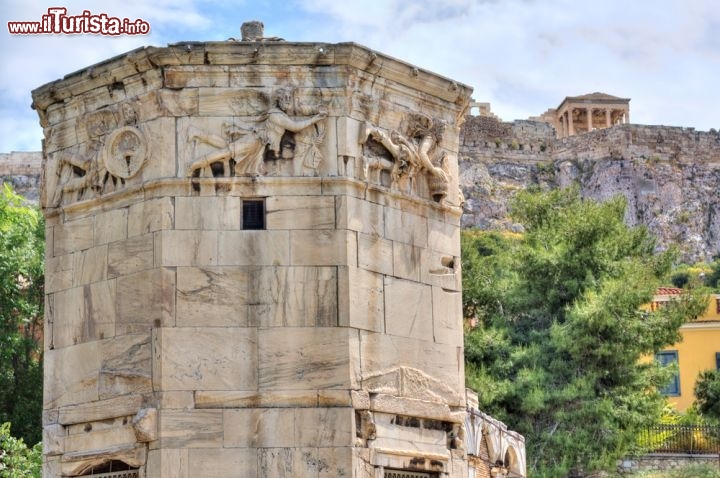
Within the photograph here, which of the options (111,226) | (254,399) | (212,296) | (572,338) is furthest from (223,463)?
(572,338)

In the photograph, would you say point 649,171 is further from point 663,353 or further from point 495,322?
point 495,322

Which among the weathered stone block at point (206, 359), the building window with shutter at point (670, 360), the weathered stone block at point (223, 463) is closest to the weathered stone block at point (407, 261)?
the weathered stone block at point (206, 359)

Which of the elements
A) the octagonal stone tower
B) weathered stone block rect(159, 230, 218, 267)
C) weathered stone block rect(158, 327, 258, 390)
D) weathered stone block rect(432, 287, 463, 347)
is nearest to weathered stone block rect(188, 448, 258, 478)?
the octagonal stone tower

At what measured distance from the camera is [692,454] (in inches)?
1337

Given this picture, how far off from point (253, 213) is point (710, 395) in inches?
933

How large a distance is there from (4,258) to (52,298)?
1674cm

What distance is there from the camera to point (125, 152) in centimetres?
1165

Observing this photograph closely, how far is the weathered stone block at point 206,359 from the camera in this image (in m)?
11.0

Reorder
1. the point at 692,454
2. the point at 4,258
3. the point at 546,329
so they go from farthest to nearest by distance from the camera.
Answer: the point at 692,454
the point at 546,329
the point at 4,258

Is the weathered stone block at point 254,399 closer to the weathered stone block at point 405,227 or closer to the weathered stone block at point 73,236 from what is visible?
the weathered stone block at point 405,227

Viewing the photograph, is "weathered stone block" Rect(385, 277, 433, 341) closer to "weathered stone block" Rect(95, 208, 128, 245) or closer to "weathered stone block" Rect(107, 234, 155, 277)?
"weathered stone block" Rect(107, 234, 155, 277)

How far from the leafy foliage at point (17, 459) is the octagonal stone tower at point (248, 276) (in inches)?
393

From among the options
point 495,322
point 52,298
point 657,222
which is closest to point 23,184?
point 657,222

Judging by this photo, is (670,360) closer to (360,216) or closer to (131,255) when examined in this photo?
(360,216)
